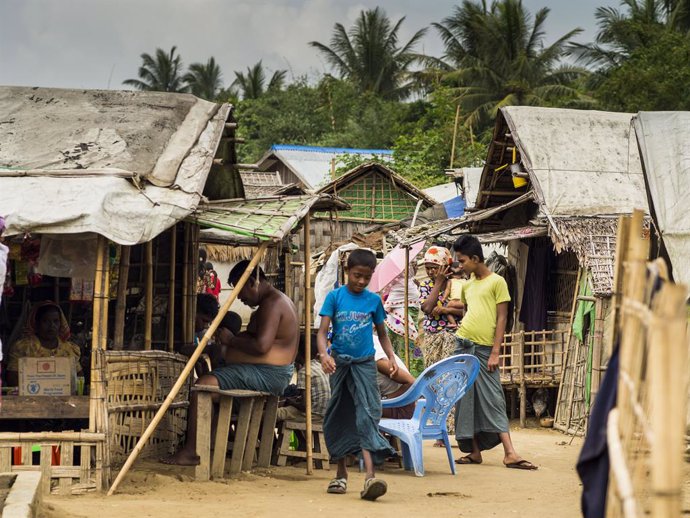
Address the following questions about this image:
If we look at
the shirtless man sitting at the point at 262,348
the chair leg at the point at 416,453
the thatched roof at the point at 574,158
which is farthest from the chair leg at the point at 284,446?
the thatched roof at the point at 574,158

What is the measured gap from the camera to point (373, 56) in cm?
4650

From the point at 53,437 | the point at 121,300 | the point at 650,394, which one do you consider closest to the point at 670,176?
the point at 121,300

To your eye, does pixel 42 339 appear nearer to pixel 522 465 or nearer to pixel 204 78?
pixel 522 465

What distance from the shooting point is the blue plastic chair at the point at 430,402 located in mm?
8672

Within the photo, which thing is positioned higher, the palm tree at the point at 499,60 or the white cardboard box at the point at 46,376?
the palm tree at the point at 499,60

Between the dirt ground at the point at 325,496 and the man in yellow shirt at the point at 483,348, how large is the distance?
11.9 inches

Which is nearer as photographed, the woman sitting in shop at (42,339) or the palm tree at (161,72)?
the woman sitting in shop at (42,339)

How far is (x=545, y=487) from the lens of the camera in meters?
8.16

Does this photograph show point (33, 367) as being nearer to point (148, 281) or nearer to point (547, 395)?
point (148, 281)

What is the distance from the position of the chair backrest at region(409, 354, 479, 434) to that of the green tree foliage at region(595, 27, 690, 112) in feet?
45.1

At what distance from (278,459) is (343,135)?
98.7ft

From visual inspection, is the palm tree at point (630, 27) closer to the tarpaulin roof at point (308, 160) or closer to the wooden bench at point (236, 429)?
the tarpaulin roof at point (308, 160)

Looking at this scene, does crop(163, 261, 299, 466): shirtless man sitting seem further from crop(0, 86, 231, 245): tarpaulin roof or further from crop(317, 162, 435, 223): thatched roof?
crop(317, 162, 435, 223): thatched roof

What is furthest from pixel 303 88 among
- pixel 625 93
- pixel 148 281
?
pixel 148 281
